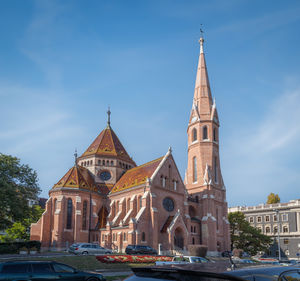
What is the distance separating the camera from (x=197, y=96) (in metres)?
61.3

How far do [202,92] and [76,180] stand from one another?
27172mm

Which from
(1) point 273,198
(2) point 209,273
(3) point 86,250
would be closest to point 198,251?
(3) point 86,250

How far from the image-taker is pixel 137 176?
5088 cm

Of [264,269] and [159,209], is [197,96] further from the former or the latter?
[264,269]

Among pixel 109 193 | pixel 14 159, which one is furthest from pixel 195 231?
pixel 14 159

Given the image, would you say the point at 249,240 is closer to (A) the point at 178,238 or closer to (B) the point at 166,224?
(A) the point at 178,238

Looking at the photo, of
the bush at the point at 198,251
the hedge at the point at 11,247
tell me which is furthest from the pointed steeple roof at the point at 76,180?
the bush at the point at 198,251

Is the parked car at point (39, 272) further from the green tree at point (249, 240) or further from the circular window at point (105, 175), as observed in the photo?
the green tree at point (249, 240)

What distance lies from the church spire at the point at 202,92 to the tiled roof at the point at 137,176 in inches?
551

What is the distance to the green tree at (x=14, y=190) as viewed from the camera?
33.6 metres

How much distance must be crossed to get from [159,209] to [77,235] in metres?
12.1

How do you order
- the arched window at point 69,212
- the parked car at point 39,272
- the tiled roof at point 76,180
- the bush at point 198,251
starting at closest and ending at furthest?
1. the parked car at point 39,272
2. the bush at point 198,251
3. the arched window at point 69,212
4. the tiled roof at point 76,180

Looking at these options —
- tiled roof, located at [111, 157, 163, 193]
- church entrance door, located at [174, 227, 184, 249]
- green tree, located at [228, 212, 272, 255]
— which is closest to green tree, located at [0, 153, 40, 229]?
tiled roof, located at [111, 157, 163, 193]

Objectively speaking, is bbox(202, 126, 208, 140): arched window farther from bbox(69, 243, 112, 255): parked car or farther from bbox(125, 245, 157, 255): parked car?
bbox(69, 243, 112, 255): parked car
